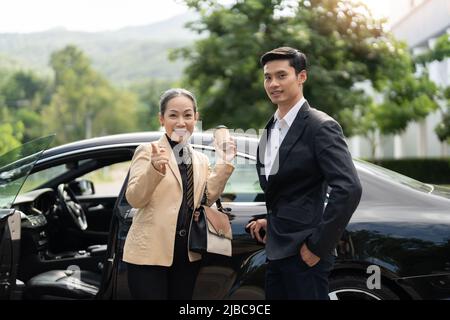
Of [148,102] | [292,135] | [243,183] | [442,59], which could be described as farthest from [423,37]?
[148,102]

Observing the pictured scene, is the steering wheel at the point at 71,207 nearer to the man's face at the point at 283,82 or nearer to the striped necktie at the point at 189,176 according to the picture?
the striped necktie at the point at 189,176

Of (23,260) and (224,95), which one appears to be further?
(224,95)

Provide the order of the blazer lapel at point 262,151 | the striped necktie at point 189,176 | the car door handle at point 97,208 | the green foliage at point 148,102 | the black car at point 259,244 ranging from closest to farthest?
the blazer lapel at point 262,151 < the striped necktie at point 189,176 < the black car at point 259,244 < the car door handle at point 97,208 < the green foliage at point 148,102

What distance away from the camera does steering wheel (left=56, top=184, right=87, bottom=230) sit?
446 cm

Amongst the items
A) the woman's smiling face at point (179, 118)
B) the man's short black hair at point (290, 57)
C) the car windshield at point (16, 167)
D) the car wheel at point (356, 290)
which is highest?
the man's short black hair at point (290, 57)

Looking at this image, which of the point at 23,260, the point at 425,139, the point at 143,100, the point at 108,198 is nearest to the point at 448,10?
the point at 425,139

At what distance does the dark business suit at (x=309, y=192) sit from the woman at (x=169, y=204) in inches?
14.2

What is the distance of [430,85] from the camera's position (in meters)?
16.9

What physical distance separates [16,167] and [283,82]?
6.35 ft

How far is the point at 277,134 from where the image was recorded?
2404 mm

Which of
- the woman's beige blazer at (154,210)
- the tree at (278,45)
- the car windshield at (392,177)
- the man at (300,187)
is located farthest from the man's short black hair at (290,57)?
the tree at (278,45)

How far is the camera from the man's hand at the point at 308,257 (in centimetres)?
218
